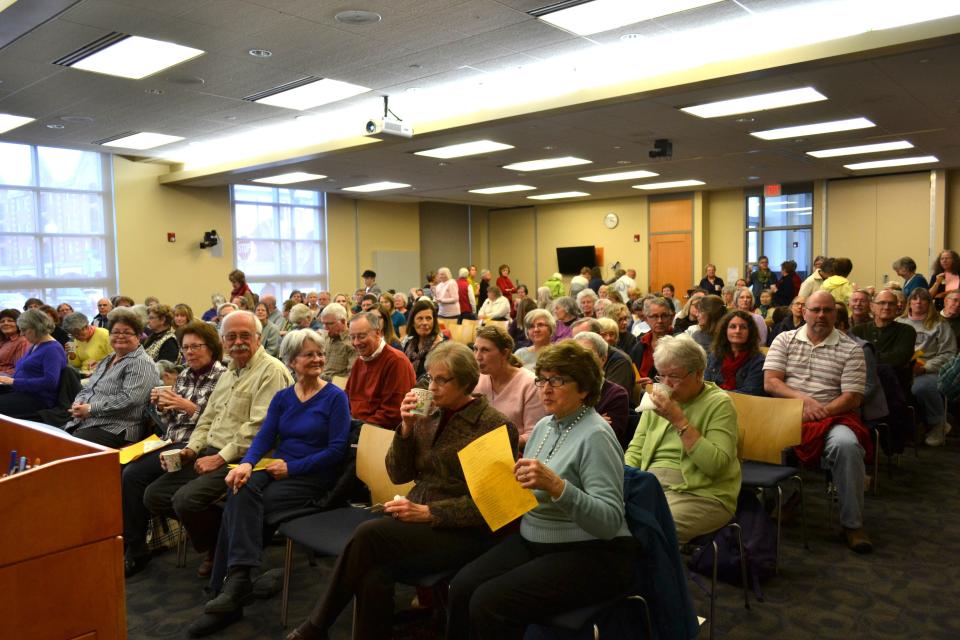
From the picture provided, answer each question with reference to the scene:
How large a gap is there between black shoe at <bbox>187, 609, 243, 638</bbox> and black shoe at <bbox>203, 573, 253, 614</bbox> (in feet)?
0.07

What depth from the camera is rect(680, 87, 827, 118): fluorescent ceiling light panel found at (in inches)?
278

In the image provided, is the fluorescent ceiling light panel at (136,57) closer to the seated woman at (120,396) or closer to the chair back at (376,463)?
the seated woman at (120,396)

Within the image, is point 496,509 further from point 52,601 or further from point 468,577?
point 52,601

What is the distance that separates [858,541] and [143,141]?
10.2m

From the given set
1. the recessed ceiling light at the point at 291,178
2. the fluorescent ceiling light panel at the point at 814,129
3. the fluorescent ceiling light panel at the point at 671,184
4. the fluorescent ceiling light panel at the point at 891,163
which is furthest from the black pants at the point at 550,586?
the fluorescent ceiling light panel at the point at 671,184

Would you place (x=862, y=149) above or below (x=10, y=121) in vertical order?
below

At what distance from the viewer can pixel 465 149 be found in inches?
388

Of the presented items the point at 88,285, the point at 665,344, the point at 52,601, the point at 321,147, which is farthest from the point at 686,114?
the point at 88,285

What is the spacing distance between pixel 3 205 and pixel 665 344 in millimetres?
11331

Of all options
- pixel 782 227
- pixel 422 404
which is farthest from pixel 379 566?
pixel 782 227

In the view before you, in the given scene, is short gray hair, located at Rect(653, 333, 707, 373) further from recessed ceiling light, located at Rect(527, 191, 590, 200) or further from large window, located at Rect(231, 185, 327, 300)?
recessed ceiling light, located at Rect(527, 191, 590, 200)

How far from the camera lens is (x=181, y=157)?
11742 millimetres

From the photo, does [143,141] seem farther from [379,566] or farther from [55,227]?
[379,566]

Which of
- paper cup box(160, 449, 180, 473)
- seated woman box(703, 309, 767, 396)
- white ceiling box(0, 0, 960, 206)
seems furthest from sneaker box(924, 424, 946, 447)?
paper cup box(160, 449, 180, 473)
